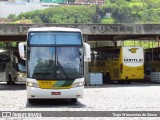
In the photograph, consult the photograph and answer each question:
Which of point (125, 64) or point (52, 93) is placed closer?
point (52, 93)

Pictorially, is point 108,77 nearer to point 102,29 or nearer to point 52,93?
point 102,29

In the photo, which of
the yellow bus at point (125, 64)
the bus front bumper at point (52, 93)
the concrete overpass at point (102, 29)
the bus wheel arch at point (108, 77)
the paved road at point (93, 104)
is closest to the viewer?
the paved road at point (93, 104)

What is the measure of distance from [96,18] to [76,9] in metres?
7.18

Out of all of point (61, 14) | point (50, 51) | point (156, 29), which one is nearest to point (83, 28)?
point (156, 29)

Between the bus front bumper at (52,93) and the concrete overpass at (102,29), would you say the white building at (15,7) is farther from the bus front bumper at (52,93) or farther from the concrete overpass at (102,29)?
the bus front bumper at (52,93)

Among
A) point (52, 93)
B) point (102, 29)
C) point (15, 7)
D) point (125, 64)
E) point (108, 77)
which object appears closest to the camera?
point (52, 93)

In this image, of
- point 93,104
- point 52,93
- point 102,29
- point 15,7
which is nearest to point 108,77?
point 102,29

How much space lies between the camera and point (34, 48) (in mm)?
16797

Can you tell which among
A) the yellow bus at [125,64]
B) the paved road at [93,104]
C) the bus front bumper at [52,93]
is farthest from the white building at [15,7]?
the bus front bumper at [52,93]

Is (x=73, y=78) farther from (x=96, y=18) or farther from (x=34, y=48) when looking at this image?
(x=96, y=18)

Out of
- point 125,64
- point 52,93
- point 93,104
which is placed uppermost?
point 52,93

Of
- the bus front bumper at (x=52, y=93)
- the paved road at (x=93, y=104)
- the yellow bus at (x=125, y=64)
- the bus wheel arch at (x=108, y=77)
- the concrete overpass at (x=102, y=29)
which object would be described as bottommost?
the bus wheel arch at (x=108, y=77)

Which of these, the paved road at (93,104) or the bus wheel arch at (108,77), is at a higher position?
the paved road at (93,104)

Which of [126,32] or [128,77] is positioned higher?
[126,32]
